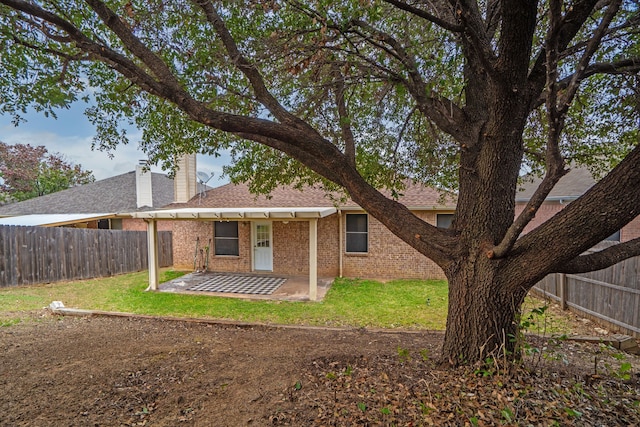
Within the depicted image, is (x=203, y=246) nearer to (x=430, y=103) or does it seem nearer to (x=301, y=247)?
(x=301, y=247)

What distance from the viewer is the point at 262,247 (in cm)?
1116

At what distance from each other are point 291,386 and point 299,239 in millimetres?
8004

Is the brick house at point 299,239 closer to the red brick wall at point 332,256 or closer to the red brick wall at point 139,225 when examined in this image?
the red brick wall at point 332,256

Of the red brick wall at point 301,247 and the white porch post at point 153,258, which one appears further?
the red brick wall at point 301,247

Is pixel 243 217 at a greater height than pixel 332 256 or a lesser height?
greater

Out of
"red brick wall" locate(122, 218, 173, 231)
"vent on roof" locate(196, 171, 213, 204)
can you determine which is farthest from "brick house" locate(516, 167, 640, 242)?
"red brick wall" locate(122, 218, 173, 231)

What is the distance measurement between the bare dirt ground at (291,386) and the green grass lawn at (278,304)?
1.77 metres

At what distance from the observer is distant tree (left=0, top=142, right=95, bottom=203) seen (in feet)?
75.2

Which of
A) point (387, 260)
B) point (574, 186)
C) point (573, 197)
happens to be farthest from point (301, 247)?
point (574, 186)

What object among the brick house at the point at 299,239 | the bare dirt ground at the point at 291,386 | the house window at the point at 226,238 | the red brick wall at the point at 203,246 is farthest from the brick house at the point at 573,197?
the house window at the point at 226,238

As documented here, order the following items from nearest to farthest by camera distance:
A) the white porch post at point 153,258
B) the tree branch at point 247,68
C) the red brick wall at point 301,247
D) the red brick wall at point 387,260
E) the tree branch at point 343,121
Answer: the tree branch at point 247,68 → the tree branch at point 343,121 → the white porch post at point 153,258 → the red brick wall at point 387,260 → the red brick wall at point 301,247

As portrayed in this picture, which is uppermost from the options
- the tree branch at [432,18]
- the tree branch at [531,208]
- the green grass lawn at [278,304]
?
the tree branch at [432,18]

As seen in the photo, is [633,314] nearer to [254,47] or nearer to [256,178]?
[256,178]

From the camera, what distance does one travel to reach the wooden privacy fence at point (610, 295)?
4797 millimetres
